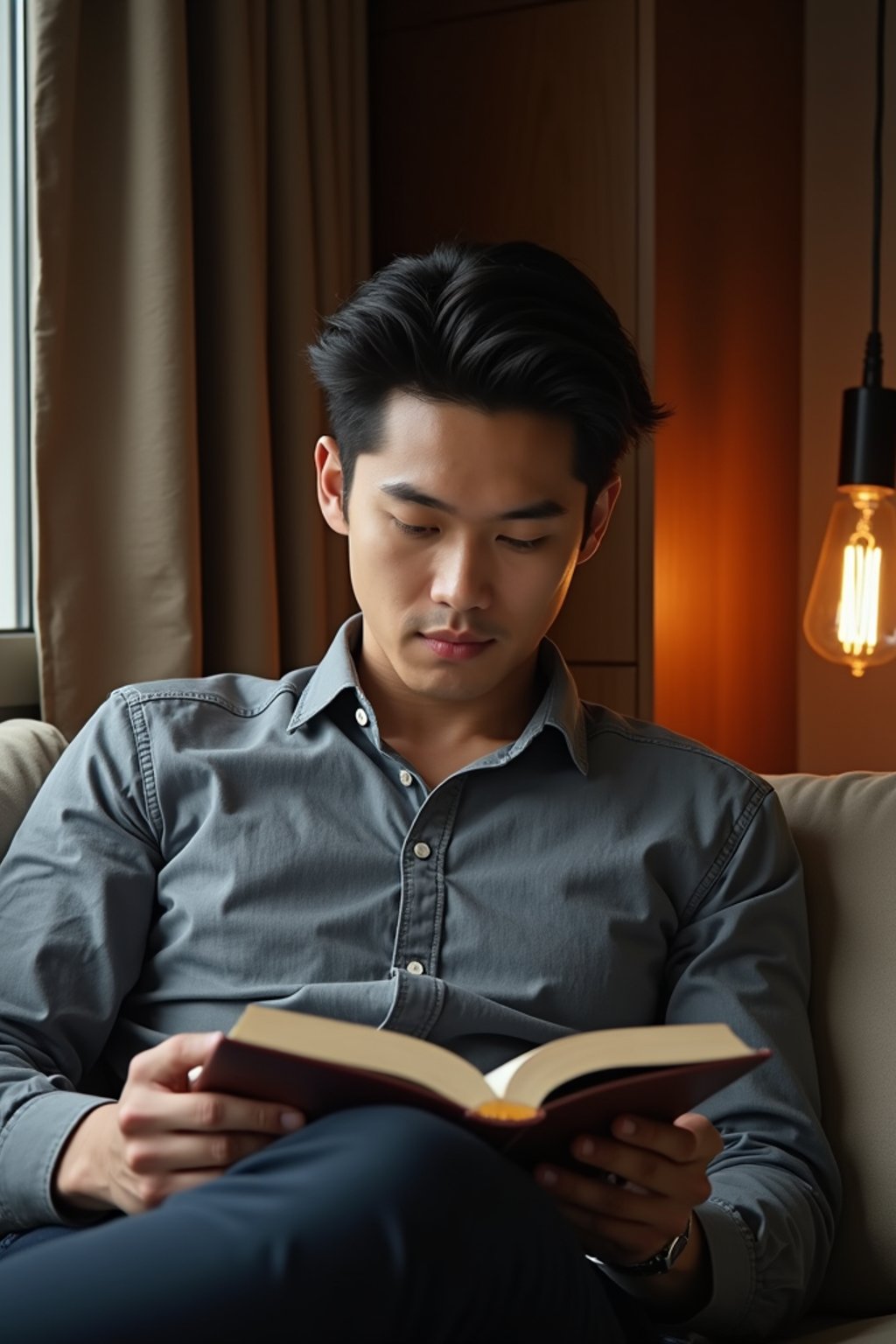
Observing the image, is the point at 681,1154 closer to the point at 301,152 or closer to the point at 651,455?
the point at 651,455

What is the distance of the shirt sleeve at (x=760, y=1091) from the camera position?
114 cm

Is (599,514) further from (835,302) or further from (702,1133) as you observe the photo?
(835,302)

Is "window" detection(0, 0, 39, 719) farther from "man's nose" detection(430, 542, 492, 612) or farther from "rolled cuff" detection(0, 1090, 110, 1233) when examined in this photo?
"rolled cuff" detection(0, 1090, 110, 1233)

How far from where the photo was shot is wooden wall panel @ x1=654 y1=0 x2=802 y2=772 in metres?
2.46

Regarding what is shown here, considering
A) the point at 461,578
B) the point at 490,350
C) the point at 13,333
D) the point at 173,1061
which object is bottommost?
the point at 173,1061

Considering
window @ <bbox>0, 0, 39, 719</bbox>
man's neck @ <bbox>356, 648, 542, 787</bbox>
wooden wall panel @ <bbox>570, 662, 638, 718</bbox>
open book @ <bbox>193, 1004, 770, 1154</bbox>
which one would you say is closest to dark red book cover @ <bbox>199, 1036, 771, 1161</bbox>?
open book @ <bbox>193, 1004, 770, 1154</bbox>

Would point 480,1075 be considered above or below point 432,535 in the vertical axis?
below

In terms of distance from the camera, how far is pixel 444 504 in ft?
4.26

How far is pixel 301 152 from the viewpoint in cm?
225

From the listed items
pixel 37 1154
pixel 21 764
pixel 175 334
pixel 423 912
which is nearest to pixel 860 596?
pixel 175 334

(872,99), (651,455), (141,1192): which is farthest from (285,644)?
(872,99)

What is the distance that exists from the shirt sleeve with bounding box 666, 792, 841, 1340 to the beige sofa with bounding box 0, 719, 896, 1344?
40 millimetres

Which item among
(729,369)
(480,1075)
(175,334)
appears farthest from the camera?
(729,369)

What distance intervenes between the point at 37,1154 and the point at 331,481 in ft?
2.22
